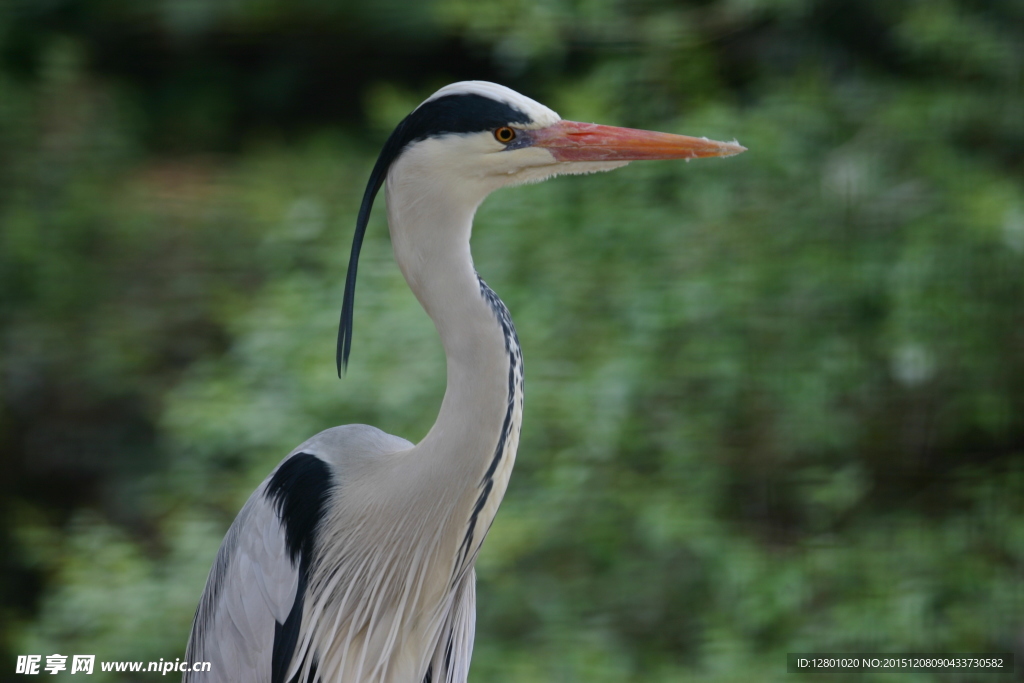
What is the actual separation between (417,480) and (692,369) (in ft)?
4.21

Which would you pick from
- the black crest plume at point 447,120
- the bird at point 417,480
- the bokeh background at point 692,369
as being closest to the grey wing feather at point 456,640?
the bird at point 417,480

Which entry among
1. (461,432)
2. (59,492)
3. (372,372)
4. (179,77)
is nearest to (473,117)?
(461,432)

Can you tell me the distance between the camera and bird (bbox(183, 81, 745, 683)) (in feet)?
3.48

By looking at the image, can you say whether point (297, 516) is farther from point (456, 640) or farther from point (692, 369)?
point (692, 369)

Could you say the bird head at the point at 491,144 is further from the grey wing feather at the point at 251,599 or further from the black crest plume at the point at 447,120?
the grey wing feather at the point at 251,599

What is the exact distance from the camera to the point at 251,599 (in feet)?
4.06

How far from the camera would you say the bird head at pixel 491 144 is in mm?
1067

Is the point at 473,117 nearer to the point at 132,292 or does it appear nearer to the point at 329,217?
the point at 329,217

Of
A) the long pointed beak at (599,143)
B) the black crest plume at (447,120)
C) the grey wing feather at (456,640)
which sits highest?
the black crest plume at (447,120)

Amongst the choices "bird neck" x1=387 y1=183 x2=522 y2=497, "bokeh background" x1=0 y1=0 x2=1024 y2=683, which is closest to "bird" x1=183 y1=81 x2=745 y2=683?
"bird neck" x1=387 y1=183 x2=522 y2=497

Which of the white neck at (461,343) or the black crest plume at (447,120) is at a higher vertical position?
the black crest plume at (447,120)

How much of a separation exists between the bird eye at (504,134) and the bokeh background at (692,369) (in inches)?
44.7

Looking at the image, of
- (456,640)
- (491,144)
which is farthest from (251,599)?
(491,144)

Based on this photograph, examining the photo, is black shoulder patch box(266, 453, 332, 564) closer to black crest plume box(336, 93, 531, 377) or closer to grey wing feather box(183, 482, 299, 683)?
grey wing feather box(183, 482, 299, 683)
